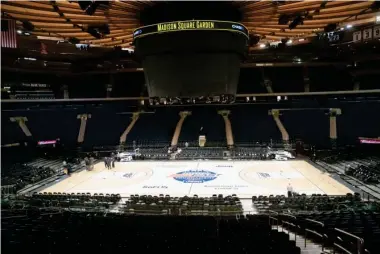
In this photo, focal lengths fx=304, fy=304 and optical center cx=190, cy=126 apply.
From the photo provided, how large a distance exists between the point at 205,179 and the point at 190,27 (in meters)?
13.9

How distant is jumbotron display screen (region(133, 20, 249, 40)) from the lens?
834cm

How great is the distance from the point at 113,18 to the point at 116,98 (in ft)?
93.5

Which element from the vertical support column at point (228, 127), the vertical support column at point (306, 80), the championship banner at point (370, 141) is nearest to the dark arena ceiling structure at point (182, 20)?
the championship banner at point (370, 141)

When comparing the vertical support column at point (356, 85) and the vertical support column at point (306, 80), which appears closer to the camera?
the vertical support column at point (356, 85)

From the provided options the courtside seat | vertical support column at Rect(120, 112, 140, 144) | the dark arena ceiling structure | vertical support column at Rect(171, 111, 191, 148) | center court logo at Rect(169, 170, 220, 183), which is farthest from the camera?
vertical support column at Rect(120, 112, 140, 144)

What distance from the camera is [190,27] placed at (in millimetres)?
8336

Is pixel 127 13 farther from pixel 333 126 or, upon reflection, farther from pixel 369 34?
pixel 333 126

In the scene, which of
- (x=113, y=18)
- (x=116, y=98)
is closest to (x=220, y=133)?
(x=116, y=98)

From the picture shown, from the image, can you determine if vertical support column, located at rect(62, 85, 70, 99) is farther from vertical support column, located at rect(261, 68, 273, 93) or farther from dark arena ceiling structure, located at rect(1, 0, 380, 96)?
dark arena ceiling structure, located at rect(1, 0, 380, 96)

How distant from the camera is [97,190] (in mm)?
18719

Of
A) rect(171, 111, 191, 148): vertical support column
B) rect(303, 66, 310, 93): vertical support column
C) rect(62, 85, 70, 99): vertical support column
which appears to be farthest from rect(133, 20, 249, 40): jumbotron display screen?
rect(62, 85, 70, 99): vertical support column

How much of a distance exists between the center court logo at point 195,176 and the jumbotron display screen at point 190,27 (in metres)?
13.2

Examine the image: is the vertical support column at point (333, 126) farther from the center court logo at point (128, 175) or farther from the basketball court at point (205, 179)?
the center court logo at point (128, 175)

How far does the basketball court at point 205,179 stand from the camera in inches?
706
